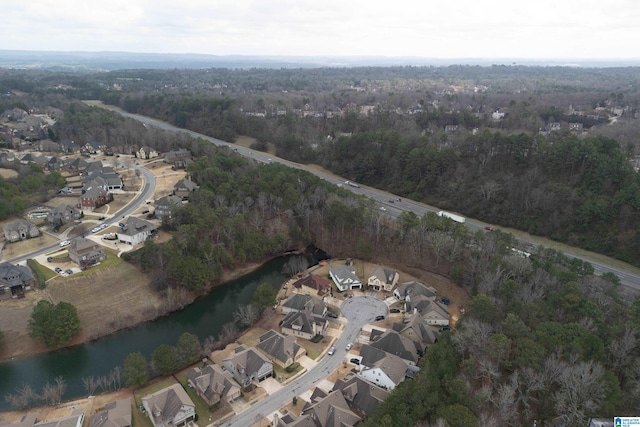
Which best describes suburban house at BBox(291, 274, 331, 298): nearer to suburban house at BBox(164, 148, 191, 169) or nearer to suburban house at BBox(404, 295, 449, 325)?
suburban house at BBox(404, 295, 449, 325)

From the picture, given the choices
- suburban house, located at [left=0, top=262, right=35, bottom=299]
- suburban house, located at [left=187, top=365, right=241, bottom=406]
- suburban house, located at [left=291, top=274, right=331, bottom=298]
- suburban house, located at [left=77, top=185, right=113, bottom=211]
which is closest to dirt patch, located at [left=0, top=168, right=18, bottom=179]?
suburban house, located at [left=77, top=185, right=113, bottom=211]

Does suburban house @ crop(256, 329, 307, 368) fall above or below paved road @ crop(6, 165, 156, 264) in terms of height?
below

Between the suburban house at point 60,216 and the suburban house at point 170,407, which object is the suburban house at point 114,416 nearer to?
the suburban house at point 170,407

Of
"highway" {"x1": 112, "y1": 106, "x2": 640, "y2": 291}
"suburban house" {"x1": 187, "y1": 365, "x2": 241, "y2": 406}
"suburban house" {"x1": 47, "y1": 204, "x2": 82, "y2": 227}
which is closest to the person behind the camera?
"suburban house" {"x1": 187, "y1": 365, "x2": 241, "y2": 406}

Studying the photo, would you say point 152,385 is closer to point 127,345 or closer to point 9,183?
point 127,345

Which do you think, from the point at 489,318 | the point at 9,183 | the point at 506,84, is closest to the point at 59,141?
the point at 9,183

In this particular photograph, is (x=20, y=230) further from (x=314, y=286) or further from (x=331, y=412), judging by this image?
(x=331, y=412)

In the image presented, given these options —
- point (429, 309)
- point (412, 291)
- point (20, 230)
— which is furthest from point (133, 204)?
point (429, 309)
